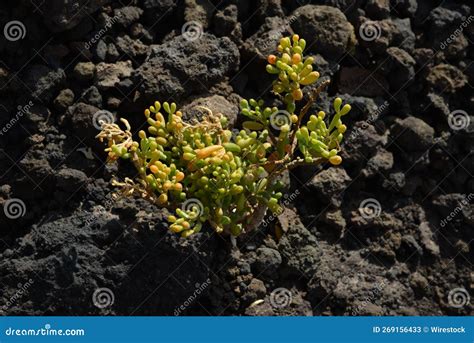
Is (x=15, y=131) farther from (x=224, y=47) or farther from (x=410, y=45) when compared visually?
(x=410, y=45)

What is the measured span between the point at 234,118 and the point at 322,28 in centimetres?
71

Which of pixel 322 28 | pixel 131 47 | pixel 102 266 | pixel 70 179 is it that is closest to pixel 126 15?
pixel 131 47

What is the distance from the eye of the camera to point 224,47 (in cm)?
386

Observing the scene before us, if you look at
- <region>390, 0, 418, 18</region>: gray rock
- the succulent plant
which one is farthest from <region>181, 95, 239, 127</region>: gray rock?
<region>390, 0, 418, 18</region>: gray rock

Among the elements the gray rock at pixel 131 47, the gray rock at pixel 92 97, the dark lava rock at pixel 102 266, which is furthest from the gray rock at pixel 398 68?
the gray rock at pixel 92 97

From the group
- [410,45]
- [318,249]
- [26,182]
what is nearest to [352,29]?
[410,45]

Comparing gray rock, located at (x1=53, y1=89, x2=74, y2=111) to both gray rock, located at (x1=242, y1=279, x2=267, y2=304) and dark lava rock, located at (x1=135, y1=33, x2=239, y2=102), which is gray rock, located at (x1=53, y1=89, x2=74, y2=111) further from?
gray rock, located at (x1=242, y1=279, x2=267, y2=304)

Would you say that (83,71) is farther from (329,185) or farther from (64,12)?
(329,185)

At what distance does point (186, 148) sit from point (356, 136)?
1.20 metres

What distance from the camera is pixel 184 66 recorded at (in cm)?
374

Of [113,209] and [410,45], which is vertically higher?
[410,45]

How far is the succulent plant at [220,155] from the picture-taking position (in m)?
3.19

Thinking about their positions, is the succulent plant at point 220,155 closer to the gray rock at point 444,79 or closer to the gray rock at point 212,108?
the gray rock at point 212,108

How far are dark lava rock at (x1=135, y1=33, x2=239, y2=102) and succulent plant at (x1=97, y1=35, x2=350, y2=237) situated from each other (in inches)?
15.4
